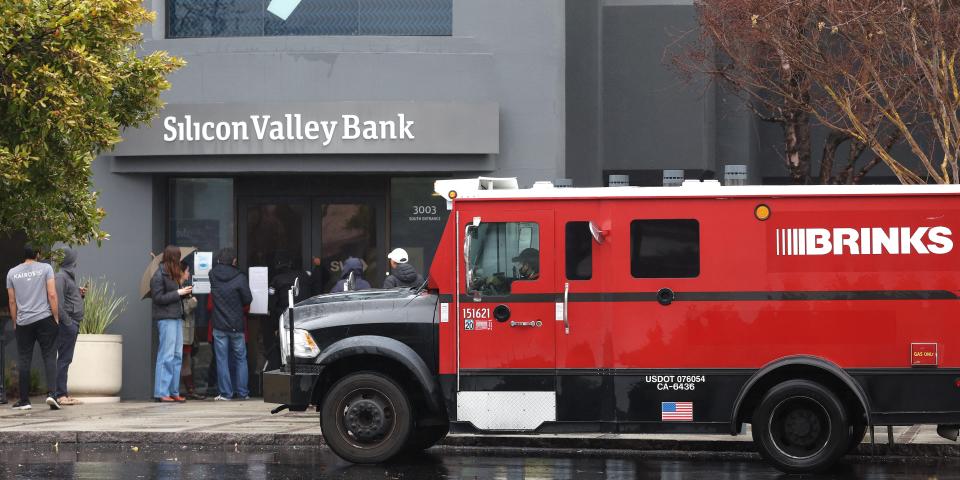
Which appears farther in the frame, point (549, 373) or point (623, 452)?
point (623, 452)

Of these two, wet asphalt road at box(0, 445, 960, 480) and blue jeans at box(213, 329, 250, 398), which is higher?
blue jeans at box(213, 329, 250, 398)

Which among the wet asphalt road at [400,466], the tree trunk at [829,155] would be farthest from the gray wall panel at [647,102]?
the wet asphalt road at [400,466]

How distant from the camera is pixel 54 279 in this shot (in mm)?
16047

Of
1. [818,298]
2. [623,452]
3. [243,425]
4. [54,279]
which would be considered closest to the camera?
[818,298]

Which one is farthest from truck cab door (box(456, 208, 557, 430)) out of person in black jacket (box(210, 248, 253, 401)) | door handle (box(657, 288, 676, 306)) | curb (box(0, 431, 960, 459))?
person in black jacket (box(210, 248, 253, 401))

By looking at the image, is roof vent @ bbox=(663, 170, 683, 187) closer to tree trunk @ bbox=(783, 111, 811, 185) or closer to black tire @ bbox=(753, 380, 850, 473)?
black tire @ bbox=(753, 380, 850, 473)

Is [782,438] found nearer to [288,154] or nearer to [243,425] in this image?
[243,425]

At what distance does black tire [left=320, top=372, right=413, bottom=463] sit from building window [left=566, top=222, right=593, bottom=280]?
69.5 inches

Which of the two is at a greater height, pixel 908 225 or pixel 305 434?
pixel 908 225

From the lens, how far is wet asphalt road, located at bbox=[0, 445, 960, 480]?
10.6m

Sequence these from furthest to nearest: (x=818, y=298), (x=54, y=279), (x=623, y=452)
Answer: (x=54, y=279)
(x=623, y=452)
(x=818, y=298)

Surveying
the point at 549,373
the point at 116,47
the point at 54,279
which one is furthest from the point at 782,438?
the point at 54,279

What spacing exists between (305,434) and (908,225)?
5.90m

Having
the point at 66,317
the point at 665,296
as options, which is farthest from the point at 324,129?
the point at 665,296
